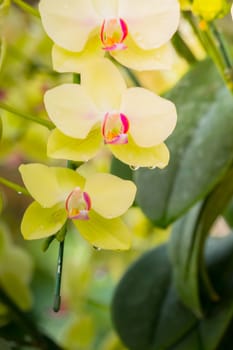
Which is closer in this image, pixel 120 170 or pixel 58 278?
pixel 58 278

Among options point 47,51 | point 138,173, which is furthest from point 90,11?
point 47,51

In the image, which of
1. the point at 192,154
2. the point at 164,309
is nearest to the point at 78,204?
the point at 192,154

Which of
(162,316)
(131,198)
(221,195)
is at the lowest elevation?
(162,316)

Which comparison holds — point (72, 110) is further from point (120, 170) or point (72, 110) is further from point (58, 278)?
point (120, 170)

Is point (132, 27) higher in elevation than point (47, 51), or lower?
higher

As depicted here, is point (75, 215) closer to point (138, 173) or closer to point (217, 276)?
point (138, 173)
